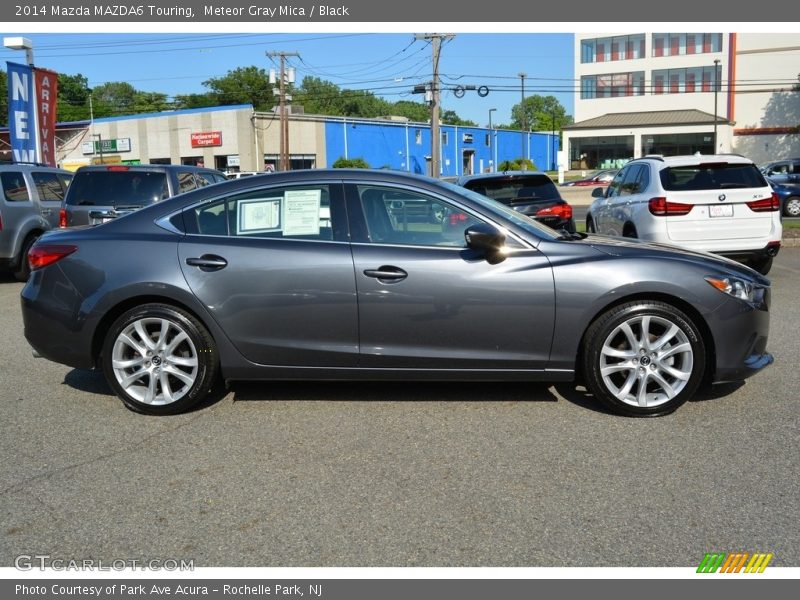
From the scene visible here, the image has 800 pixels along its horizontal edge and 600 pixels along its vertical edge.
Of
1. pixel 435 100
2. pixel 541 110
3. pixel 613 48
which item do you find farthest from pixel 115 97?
pixel 435 100

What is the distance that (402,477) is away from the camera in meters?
4.25

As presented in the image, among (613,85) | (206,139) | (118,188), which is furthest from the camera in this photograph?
(613,85)

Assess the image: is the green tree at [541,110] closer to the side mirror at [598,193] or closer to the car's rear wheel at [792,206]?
the car's rear wheel at [792,206]

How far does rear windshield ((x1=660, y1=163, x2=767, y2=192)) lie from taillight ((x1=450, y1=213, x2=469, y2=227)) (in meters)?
5.46

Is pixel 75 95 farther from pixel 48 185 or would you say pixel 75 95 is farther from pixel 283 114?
pixel 48 185

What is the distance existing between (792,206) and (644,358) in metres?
22.0

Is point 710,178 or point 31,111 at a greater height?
point 31,111

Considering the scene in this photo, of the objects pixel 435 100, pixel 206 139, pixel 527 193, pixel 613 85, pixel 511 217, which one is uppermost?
pixel 613 85

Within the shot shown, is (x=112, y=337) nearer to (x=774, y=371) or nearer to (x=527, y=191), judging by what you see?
(x=774, y=371)

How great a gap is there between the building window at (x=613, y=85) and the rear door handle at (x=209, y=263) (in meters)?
74.5

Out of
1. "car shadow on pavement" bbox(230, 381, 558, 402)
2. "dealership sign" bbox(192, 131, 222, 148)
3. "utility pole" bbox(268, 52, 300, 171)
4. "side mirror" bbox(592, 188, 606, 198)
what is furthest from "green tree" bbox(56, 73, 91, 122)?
"car shadow on pavement" bbox(230, 381, 558, 402)

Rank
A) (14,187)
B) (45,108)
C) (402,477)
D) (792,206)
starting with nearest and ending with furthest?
(402,477), (14,187), (45,108), (792,206)

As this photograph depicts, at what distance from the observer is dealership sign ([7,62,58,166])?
20406 millimetres

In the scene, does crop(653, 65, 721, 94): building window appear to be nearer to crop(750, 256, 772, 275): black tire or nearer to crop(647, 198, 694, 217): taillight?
crop(750, 256, 772, 275): black tire
